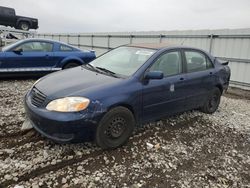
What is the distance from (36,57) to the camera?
801cm

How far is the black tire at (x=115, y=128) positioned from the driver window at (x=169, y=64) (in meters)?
1.00

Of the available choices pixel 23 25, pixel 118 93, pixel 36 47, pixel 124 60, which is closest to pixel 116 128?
pixel 118 93

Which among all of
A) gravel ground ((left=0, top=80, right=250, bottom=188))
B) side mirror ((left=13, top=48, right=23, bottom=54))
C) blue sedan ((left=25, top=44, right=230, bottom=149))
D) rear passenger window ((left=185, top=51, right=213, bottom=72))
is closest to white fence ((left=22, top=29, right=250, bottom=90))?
rear passenger window ((left=185, top=51, right=213, bottom=72))

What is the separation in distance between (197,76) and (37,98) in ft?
10.5

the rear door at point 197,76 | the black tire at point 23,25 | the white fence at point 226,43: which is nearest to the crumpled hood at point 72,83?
the rear door at point 197,76

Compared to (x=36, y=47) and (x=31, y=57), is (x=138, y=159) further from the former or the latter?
(x=36, y=47)

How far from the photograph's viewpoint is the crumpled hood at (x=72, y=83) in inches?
137

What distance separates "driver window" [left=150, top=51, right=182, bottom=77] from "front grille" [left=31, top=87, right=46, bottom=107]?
72.8 inches

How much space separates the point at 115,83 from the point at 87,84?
43 centimetres

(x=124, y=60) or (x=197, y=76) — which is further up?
(x=124, y=60)

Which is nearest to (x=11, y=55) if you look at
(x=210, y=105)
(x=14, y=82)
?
(x=14, y=82)

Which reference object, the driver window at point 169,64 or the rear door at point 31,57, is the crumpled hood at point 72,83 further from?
the rear door at point 31,57

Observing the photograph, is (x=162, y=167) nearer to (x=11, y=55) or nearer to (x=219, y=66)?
(x=219, y=66)

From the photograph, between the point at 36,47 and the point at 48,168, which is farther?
the point at 36,47
